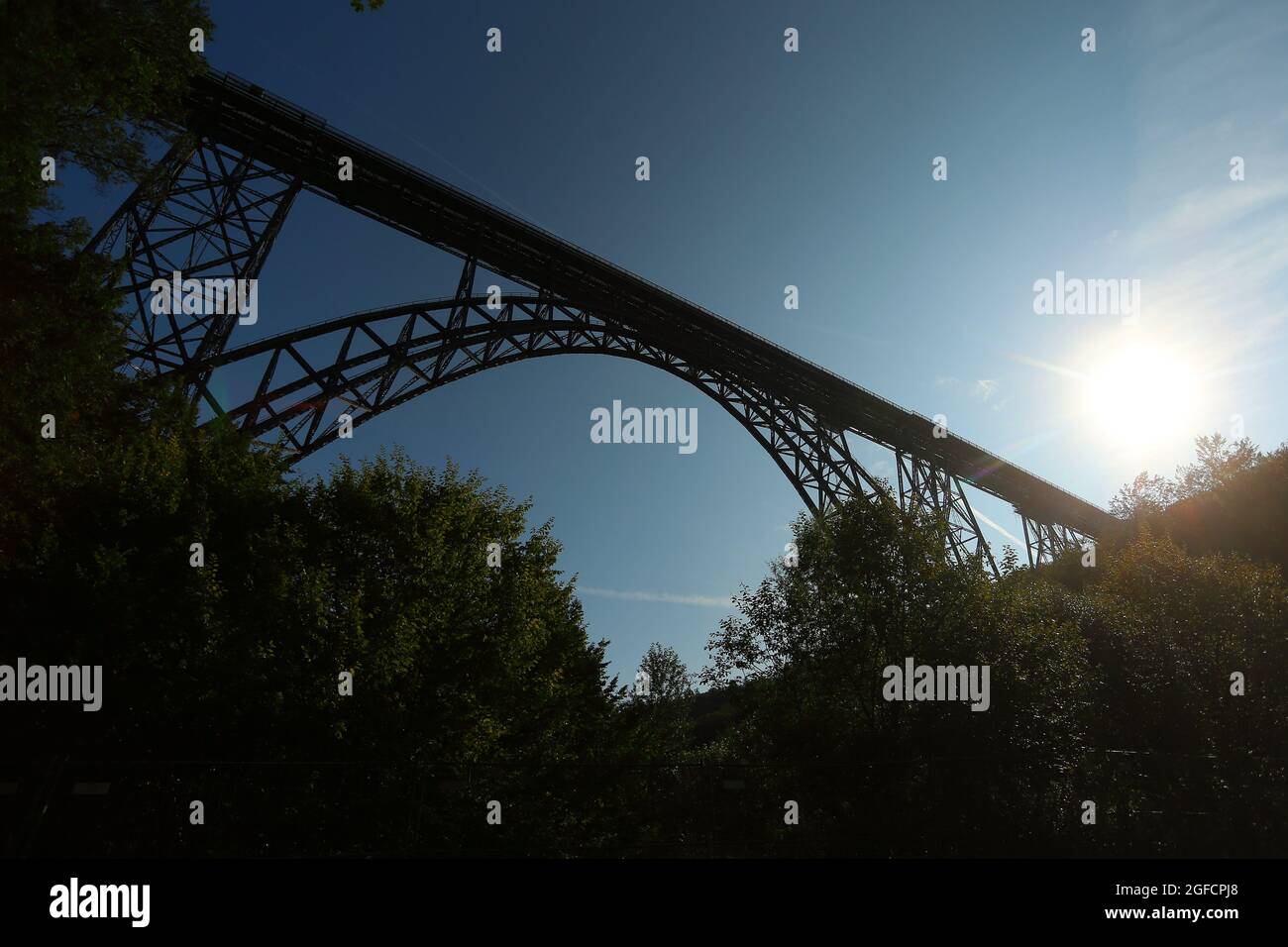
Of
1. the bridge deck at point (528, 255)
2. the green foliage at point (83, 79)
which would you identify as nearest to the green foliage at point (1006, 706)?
the bridge deck at point (528, 255)

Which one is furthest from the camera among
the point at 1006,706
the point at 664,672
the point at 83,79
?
the point at 664,672

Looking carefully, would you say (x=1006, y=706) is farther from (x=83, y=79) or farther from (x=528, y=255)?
(x=83, y=79)

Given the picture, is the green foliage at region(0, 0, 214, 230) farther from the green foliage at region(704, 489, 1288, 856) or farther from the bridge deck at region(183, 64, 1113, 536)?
the green foliage at region(704, 489, 1288, 856)

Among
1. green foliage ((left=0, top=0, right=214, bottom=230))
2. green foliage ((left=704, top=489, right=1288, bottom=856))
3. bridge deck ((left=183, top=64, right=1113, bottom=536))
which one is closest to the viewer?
green foliage ((left=0, top=0, right=214, bottom=230))

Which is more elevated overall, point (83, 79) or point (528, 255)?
point (528, 255)

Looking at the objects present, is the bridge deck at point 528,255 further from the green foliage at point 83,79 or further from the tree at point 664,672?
the tree at point 664,672

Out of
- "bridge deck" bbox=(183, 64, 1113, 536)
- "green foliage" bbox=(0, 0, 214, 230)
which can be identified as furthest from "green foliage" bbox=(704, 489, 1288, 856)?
"green foliage" bbox=(0, 0, 214, 230)

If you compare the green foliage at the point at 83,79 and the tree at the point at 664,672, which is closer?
the green foliage at the point at 83,79

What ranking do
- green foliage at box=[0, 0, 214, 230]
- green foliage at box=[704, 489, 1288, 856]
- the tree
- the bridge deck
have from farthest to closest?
the tree → the bridge deck → green foliage at box=[704, 489, 1288, 856] → green foliage at box=[0, 0, 214, 230]

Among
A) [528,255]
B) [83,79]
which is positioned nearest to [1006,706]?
[528,255]

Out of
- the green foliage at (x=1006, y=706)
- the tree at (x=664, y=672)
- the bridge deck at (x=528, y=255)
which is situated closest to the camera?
the green foliage at (x=1006, y=706)

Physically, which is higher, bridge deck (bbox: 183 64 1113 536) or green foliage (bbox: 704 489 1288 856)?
bridge deck (bbox: 183 64 1113 536)

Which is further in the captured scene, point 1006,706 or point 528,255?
point 528,255

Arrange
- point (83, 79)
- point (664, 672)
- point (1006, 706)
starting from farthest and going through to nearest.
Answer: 1. point (664, 672)
2. point (1006, 706)
3. point (83, 79)
